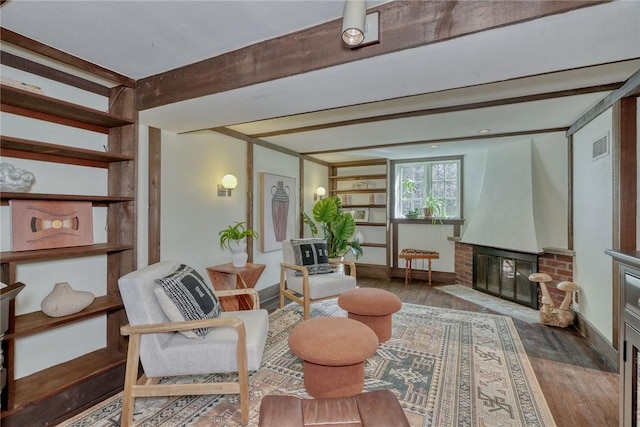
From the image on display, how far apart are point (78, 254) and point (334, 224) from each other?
3.64 meters

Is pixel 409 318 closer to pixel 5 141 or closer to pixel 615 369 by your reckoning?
pixel 615 369

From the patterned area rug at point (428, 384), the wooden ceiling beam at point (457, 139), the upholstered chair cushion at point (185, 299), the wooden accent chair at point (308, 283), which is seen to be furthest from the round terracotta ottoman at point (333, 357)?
the wooden ceiling beam at point (457, 139)

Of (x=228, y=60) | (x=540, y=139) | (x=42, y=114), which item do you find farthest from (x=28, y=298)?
(x=540, y=139)

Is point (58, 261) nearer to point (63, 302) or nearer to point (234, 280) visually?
point (63, 302)

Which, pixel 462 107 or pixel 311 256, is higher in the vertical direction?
pixel 462 107

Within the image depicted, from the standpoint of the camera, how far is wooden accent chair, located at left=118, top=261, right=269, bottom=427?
174 centimetres

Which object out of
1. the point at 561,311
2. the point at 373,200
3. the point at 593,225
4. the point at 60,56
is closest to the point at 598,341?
the point at 561,311

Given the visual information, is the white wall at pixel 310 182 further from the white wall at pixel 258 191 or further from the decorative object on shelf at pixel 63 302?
the decorative object on shelf at pixel 63 302

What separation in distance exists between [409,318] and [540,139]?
3.01 m

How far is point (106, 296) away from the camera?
242 cm

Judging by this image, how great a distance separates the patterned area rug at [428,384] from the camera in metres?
1.83

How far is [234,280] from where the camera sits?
319 centimetres

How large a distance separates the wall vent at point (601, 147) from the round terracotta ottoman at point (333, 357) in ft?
8.90

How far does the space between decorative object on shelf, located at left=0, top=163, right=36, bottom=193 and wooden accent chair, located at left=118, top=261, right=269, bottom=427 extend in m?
0.82
